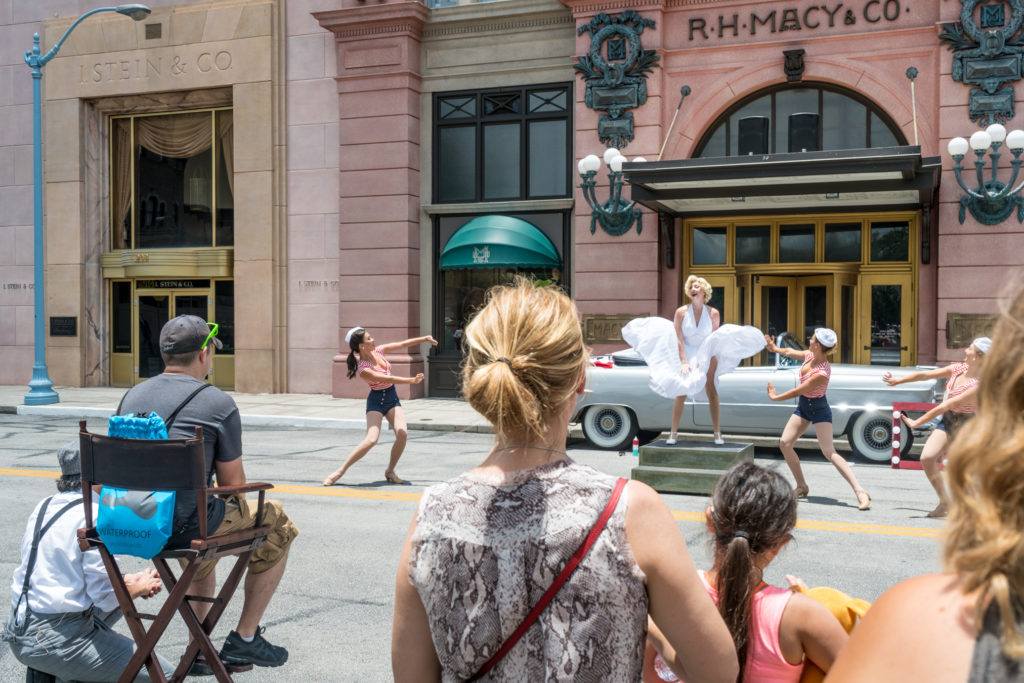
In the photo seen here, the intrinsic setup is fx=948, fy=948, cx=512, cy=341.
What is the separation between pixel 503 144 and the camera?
20.7 metres

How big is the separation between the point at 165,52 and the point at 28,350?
26.7 ft

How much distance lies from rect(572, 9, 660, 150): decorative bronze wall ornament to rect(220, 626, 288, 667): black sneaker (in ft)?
50.8

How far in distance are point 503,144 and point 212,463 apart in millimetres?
17347

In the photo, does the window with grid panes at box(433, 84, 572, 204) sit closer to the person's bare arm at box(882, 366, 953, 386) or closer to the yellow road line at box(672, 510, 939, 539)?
the person's bare arm at box(882, 366, 953, 386)

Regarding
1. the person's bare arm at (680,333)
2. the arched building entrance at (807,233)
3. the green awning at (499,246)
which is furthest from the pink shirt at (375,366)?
the green awning at (499,246)

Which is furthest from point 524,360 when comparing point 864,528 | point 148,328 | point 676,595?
point 148,328

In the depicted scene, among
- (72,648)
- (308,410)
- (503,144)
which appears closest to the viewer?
(72,648)

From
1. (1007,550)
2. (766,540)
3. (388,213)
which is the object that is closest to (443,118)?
(388,213)

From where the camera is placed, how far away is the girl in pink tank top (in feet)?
8.13

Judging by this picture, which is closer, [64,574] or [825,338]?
[64,574]

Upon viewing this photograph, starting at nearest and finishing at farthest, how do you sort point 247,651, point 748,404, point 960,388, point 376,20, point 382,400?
point 247,651 → point 960,388 → point 382,400 → point 748,404 → point 376,20

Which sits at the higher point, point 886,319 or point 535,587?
point 886,319

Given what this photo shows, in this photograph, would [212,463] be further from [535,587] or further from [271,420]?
[271,420]

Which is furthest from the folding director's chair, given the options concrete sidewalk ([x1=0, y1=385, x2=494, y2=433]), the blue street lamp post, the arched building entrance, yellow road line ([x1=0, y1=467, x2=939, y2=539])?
the blue street lamp post
